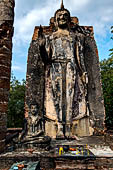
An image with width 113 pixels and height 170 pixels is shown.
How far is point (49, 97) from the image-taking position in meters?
5.88

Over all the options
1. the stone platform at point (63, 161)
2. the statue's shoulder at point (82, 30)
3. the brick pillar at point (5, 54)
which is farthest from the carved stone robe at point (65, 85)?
the stone platform at point (63, 161)

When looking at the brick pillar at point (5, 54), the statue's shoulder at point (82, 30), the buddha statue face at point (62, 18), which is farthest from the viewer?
the statue's shoulder at point (82, 30)

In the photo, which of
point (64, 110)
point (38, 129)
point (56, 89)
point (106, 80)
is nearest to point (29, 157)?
point (38, 129)

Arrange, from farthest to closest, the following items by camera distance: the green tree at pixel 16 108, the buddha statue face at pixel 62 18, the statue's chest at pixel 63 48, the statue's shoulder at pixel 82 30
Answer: the green tree at pixel 16 108 < the statue's shoulder at pixel 82 30 < the buddha statue face at pixel 62 18 < the statue's chest at pixel 63 48

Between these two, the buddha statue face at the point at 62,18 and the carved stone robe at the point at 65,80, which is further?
the buddha statue face at the point at 62,18

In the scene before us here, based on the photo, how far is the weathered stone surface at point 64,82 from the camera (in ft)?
18.0

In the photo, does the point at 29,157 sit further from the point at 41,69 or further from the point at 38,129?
the point at 41,69

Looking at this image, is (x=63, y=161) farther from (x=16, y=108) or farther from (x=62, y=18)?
(x=16, y=108)

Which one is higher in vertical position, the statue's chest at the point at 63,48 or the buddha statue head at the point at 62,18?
the buddha statue head at the point at 62,18

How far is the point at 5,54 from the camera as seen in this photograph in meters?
4.08

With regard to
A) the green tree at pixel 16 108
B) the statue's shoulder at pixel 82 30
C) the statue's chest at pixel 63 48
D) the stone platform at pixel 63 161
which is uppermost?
the statue's shoulder at pixel 82 30

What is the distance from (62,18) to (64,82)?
110 inches

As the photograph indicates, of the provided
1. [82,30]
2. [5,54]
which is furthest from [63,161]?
Answer: [82,30]

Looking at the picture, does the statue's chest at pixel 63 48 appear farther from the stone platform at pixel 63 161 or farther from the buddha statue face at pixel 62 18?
the stone platform at pixel 63 161
